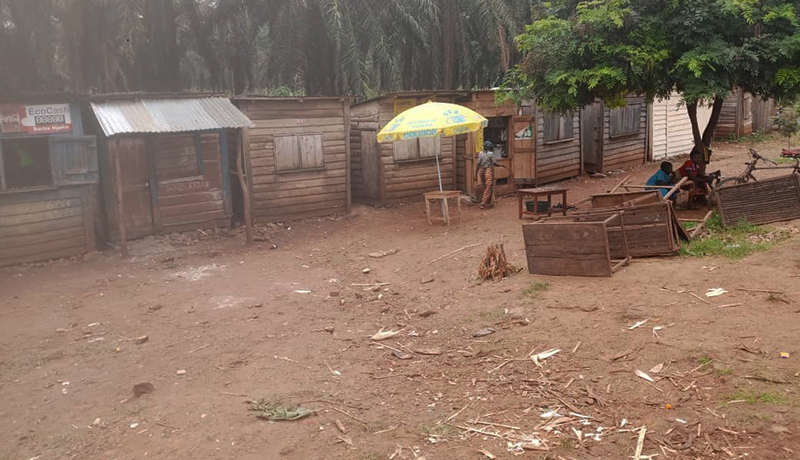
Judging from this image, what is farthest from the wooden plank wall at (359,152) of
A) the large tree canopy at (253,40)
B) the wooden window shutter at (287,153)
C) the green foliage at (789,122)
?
the green foliage at (789,122)

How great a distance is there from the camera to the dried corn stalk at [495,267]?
877cm

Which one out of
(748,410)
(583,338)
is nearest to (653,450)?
(748,410)

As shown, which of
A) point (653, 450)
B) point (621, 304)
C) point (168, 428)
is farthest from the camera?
point (621, 304)

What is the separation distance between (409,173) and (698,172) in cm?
675

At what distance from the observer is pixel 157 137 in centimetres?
1251

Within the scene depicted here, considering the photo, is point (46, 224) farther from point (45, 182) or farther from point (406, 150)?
point (406, 150)

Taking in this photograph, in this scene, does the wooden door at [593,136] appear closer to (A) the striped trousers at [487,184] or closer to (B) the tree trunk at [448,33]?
(B) the tree trunk at [448,33]

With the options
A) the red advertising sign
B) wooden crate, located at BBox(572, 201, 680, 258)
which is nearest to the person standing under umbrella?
wooden crate, located at BBox(572, 201, 680, 258)

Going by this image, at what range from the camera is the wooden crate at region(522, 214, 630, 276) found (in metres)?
7.87

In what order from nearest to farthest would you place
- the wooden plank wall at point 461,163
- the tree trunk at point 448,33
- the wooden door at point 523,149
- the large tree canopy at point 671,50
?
the large tree canopy at point 671,50, the wooden plank wall at point 461,163, the wooden door at point 523,149, the tree trunk at point 448,33

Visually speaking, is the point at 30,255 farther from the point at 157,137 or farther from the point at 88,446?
the point at 88,446

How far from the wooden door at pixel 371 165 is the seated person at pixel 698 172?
22.6 feet

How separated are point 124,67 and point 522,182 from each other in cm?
1245

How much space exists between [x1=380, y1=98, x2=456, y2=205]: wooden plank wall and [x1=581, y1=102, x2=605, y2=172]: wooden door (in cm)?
478
